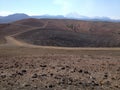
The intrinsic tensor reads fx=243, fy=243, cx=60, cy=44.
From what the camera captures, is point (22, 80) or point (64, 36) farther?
point (64, 36)

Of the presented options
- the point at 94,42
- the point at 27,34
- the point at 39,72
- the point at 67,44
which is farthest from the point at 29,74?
the point at 27,34

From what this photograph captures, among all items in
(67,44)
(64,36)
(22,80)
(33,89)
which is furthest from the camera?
(64,36)

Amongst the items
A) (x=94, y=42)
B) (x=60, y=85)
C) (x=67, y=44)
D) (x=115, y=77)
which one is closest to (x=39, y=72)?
(x=60, y=85)

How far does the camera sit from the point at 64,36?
40750mm

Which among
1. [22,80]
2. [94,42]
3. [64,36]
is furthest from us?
[64,36]

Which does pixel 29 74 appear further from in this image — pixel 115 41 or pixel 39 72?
pixel 115 41

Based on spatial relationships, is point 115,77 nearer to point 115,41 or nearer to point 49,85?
point 49,85

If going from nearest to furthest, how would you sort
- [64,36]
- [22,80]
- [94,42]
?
[22,80] → [94,42] → [64,36]

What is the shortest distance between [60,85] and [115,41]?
31.3m

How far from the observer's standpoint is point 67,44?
35406 mm

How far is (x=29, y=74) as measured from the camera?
10070 mm

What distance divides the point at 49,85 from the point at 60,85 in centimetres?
39

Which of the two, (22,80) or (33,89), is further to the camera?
(22,80)

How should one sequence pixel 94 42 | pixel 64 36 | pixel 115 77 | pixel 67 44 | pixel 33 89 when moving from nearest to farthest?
pixel 33 89, pixel 115 77, pixel 67 44, pixel 94 42, pixel 64 36
